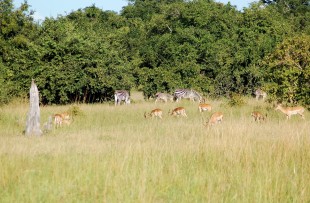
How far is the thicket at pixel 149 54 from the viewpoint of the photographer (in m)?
22.5

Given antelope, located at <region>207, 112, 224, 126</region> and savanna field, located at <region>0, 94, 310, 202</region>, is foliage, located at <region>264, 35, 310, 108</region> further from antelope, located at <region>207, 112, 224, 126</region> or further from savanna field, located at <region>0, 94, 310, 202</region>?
savanna field, located at <region>0, 94, 310, 202</region>

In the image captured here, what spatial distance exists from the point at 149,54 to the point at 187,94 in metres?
3.51

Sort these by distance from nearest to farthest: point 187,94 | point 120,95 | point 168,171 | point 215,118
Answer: point 168,171, point 215,118, point 120,95, point 187,94

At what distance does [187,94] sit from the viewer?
80.8 ft

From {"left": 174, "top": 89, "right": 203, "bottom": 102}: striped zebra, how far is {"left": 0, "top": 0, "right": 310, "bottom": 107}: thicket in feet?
2.93

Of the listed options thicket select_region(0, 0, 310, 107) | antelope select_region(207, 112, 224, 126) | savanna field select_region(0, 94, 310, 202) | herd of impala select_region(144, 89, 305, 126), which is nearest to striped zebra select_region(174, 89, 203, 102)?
thicket select_region(0, 0, 310, 107)

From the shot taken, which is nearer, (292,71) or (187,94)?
(292,71)

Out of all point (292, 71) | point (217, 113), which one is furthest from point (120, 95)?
point (292, 71)

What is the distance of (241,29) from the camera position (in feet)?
84.0

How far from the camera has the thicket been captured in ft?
73.8

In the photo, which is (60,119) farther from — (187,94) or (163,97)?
(187,94)

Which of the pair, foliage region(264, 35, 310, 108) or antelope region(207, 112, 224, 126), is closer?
antelope region(207, 112, 224, 126)

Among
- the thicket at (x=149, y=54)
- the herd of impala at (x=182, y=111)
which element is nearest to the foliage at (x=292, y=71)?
the herd of impala at (x=182, y=111)

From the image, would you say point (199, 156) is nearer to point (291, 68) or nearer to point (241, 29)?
point (291, 68)
